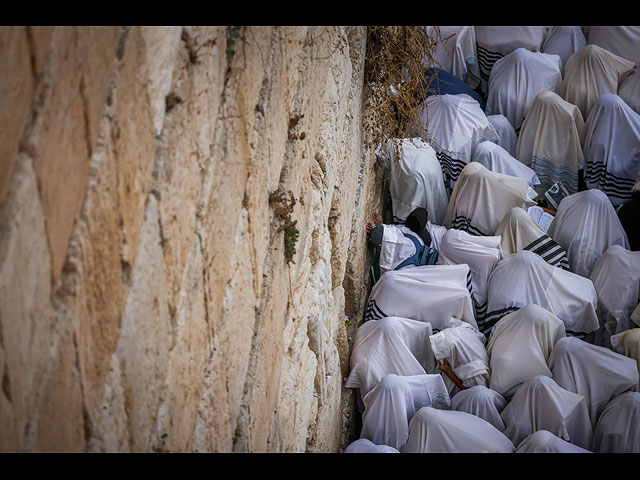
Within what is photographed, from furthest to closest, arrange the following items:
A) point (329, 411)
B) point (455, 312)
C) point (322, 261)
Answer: point (455, 312) < point (329, 411) < point (322, 261)

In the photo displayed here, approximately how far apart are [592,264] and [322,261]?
473 cm

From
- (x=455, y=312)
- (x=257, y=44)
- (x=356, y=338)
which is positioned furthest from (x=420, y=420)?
(x=257, y=44)

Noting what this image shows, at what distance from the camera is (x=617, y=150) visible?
880 cm

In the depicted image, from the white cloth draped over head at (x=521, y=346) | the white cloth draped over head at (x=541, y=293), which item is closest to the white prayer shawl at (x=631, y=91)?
the white cloth draped over head at (x=541, y=293)

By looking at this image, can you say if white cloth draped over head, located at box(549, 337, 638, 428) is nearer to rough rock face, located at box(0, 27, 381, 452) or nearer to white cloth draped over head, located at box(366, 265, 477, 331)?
white cloth draped over head, located at box(366, 265, 477, 331)

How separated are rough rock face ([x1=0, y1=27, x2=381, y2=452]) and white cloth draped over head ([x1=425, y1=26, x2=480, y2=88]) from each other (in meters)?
7.68

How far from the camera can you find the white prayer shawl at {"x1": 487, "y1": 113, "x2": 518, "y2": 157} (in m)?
9.55

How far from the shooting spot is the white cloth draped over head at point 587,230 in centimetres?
768

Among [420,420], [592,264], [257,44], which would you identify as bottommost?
[420,420]

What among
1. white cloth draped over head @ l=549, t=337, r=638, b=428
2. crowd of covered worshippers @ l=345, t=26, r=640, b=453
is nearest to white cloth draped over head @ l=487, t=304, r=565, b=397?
crowd of covered worshippers @ l=345, t=26, r=640, b=453

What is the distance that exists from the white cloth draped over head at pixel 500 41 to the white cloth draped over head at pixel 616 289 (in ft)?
14.4

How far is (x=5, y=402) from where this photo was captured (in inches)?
46.6

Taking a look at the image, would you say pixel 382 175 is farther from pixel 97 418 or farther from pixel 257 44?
pixel 97 418

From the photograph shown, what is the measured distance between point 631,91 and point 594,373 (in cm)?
527
